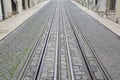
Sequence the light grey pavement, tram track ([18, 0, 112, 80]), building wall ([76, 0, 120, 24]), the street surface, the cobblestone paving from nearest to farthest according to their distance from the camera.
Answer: tram track ([18, 0, 112, 80]) → the street surface → the cobblestone paving → the light grey pavement → building wall ([76, 0, 120, 24])

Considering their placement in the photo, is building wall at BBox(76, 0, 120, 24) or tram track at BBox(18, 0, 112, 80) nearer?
tram track at BBox(18, 0, 112, 80)

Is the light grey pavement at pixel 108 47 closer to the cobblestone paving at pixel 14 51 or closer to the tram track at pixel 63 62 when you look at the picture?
the tram track at pixel 63 62

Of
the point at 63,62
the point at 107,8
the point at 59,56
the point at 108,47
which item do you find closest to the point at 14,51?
the point at 59,56

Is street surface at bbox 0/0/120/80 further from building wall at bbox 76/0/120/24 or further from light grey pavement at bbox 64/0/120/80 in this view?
building wall at bbox 76/0/120/24

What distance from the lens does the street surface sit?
7223 millimetres

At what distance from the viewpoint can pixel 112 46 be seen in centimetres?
1067

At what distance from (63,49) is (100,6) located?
698 inches

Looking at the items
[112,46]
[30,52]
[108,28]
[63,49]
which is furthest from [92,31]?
[30,52]

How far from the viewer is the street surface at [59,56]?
7223 mm

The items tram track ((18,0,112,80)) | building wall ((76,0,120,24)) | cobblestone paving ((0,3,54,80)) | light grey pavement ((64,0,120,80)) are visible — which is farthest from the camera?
building wall ((76,0,120,24))

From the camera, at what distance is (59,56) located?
29.8 feet

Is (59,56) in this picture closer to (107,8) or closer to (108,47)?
(108,47)

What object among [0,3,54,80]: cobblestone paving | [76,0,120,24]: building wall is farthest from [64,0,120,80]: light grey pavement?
[76,0,120,24]: building wall

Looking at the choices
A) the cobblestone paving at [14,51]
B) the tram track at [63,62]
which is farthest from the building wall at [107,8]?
the cobblestone paving at [14,51]
